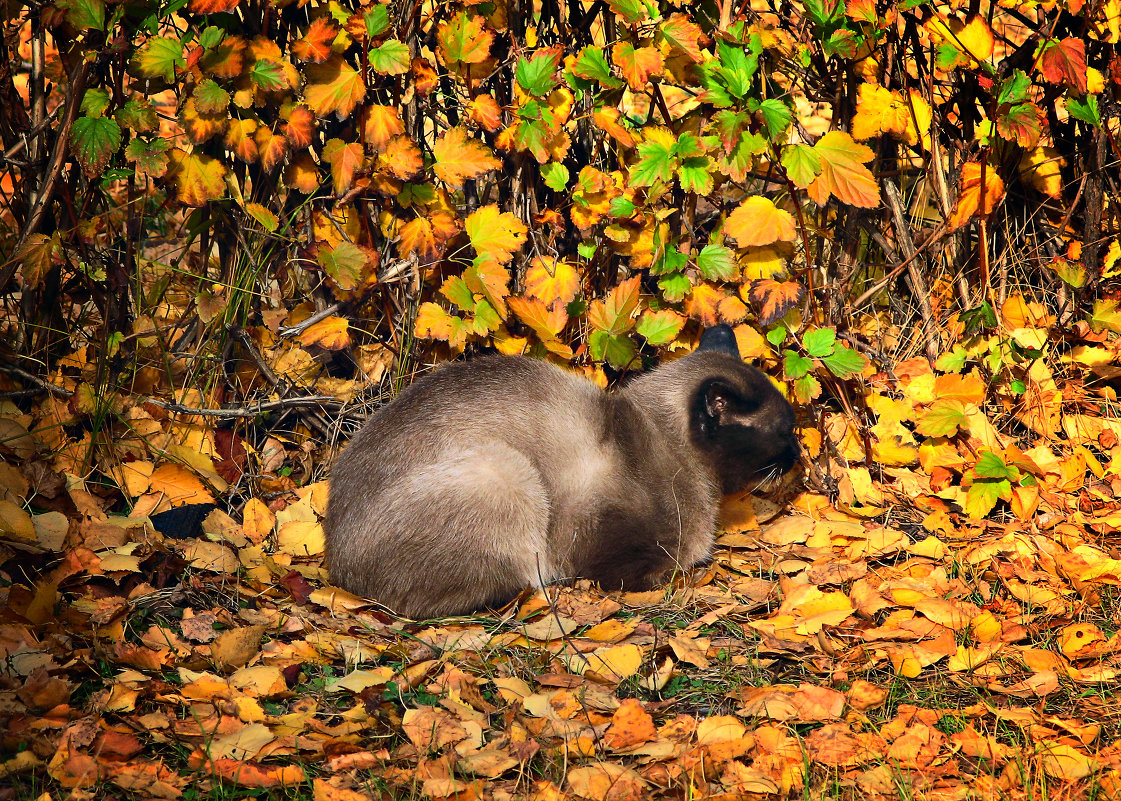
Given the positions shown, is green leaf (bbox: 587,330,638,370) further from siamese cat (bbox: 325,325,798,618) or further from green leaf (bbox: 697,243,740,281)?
green leaf (bbox: 697,243,740,281)

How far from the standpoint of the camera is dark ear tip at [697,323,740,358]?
459 cm

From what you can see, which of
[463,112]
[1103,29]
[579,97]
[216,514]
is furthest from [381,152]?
[1103,29]

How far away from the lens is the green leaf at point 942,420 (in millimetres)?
4445

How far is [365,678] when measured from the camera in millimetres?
3256

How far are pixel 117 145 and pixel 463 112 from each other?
162cm

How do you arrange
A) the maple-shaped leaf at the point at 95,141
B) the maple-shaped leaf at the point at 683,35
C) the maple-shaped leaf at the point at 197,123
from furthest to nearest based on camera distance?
the maple-shaped leaf at the point at 197,123, the maple-shaped leaf at the point at 683,35, the maple-shaped leaf at the point at 95,141

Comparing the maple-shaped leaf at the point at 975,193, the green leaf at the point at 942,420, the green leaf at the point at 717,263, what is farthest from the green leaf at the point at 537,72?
the green leaf at the point at 942,420

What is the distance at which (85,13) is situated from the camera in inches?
148

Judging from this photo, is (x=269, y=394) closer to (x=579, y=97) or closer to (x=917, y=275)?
(x=579, y=97)

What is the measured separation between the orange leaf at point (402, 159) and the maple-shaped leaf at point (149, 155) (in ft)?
3.02

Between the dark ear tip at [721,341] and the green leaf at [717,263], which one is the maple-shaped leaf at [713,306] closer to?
the dark ear tip at [721,341]

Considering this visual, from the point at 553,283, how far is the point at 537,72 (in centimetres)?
94

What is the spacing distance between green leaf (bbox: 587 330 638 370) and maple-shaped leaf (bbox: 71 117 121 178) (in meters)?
2.21

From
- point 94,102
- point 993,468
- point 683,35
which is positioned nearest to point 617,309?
point 683,35
